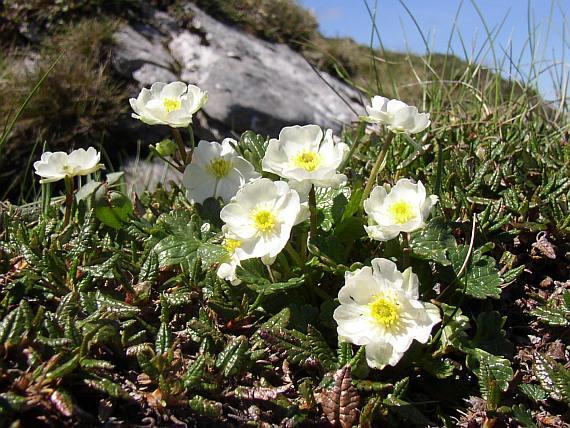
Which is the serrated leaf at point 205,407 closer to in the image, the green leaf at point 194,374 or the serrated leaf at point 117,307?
the green leaf at point 194,374

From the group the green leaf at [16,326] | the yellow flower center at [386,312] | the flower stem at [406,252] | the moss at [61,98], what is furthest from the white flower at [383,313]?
the moss at [61,98]

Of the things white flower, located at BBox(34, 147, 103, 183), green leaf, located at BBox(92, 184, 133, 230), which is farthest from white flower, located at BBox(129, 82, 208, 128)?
green leaf, located at BBox(92, 184, 133, 230)

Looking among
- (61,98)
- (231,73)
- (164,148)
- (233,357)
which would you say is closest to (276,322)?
(233,357)

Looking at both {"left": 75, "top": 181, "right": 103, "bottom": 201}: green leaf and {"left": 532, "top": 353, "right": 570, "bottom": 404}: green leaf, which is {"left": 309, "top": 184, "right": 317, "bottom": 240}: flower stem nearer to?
{"left": 532, "top": 353, "right": 570, "bottom": 404}: green leaf

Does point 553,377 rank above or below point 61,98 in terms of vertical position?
above

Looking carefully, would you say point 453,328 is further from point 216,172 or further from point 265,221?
point 216,172

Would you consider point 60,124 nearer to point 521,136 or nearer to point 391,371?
point 521,136
